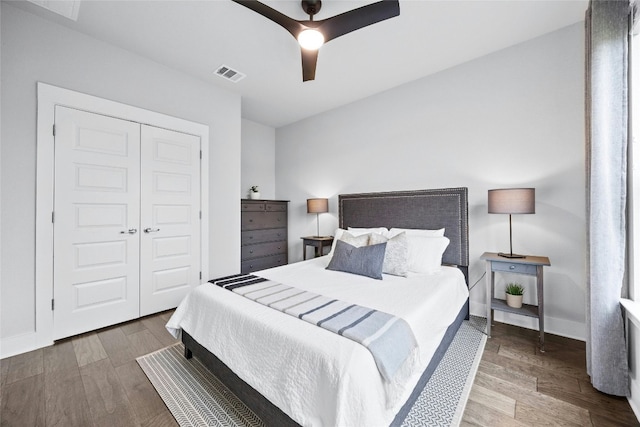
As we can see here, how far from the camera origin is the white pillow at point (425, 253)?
2564 mm

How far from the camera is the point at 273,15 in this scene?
1842 millimetres

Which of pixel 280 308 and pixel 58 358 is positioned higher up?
pixel 280 308

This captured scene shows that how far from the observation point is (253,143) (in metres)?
5.02

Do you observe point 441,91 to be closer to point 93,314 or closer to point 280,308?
point 280,308

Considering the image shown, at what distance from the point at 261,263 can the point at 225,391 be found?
2.77 metres

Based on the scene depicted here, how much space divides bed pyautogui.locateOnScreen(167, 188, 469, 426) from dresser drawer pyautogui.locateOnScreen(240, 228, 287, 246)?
169 centimetres

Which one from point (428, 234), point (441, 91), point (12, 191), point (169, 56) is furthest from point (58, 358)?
point (441, 91)

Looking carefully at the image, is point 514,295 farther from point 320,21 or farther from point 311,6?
point 311,6

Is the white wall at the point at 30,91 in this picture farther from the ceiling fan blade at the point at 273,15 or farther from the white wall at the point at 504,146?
the white wall at the point at 504,146

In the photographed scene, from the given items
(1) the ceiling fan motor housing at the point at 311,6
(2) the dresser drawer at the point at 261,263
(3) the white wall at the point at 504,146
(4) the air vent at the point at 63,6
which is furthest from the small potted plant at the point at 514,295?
(4) the air vent at the point at 63,6

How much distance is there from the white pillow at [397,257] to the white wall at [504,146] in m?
1.01

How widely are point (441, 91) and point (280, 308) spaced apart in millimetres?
3187

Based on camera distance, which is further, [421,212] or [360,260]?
[421,212]

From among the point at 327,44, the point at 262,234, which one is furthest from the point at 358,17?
the point at 262,234
